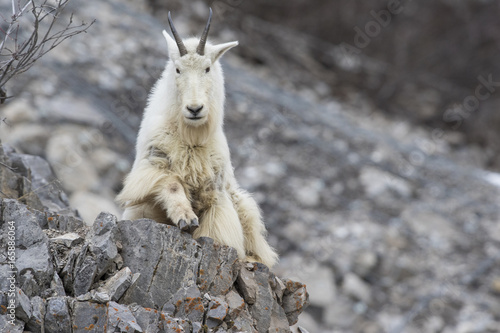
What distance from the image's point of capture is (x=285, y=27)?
25.6 metres

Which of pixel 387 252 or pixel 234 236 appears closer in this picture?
pixel 234 236

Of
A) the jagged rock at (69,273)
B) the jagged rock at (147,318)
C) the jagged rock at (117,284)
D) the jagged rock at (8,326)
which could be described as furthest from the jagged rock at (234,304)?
the jagged rock at (8,326)

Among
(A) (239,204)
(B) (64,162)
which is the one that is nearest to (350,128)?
(B) (64,162)

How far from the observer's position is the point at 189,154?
6.20 metres

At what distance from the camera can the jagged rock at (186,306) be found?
540 centimetres

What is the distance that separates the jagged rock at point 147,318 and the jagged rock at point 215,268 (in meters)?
0.69

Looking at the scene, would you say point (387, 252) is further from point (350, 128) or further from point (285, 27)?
point (285, 27)

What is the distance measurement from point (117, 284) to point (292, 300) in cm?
198

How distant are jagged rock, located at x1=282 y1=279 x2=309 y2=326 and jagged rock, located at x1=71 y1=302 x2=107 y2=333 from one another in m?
2.15

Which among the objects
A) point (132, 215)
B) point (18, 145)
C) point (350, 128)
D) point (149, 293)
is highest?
point (350, 128)

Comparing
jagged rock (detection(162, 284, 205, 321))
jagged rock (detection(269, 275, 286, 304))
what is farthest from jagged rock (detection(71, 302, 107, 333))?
jagged rock (detection(269, 275, 286, 304))

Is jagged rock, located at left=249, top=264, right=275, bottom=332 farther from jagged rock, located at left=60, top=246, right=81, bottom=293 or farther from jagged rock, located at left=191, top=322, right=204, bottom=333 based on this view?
jagged rock, located at left=60, top=246, right=81, bottom=293

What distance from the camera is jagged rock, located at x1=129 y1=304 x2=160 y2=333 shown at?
4973 mm

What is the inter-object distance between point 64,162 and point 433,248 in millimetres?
8718
